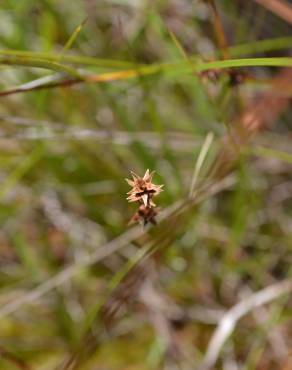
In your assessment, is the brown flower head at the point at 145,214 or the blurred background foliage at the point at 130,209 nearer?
the brown flower head at the point at 145,214

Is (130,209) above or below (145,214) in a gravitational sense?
above

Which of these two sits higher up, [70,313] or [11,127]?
[11,127]

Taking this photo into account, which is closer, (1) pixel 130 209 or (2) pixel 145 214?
(2) pixel 145 214

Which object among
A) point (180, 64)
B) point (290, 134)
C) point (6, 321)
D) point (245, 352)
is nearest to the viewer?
point (180, 64)

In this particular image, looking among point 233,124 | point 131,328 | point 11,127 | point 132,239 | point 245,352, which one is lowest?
point 245,352

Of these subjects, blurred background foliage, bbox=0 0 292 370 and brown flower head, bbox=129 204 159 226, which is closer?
brown flower head, bbox=129 204 159 226

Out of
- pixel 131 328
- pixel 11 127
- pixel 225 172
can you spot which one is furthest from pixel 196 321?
pixel 11 127

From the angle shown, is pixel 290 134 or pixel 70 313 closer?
pixel 70 313

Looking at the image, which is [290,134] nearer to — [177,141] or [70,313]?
[177,141]
